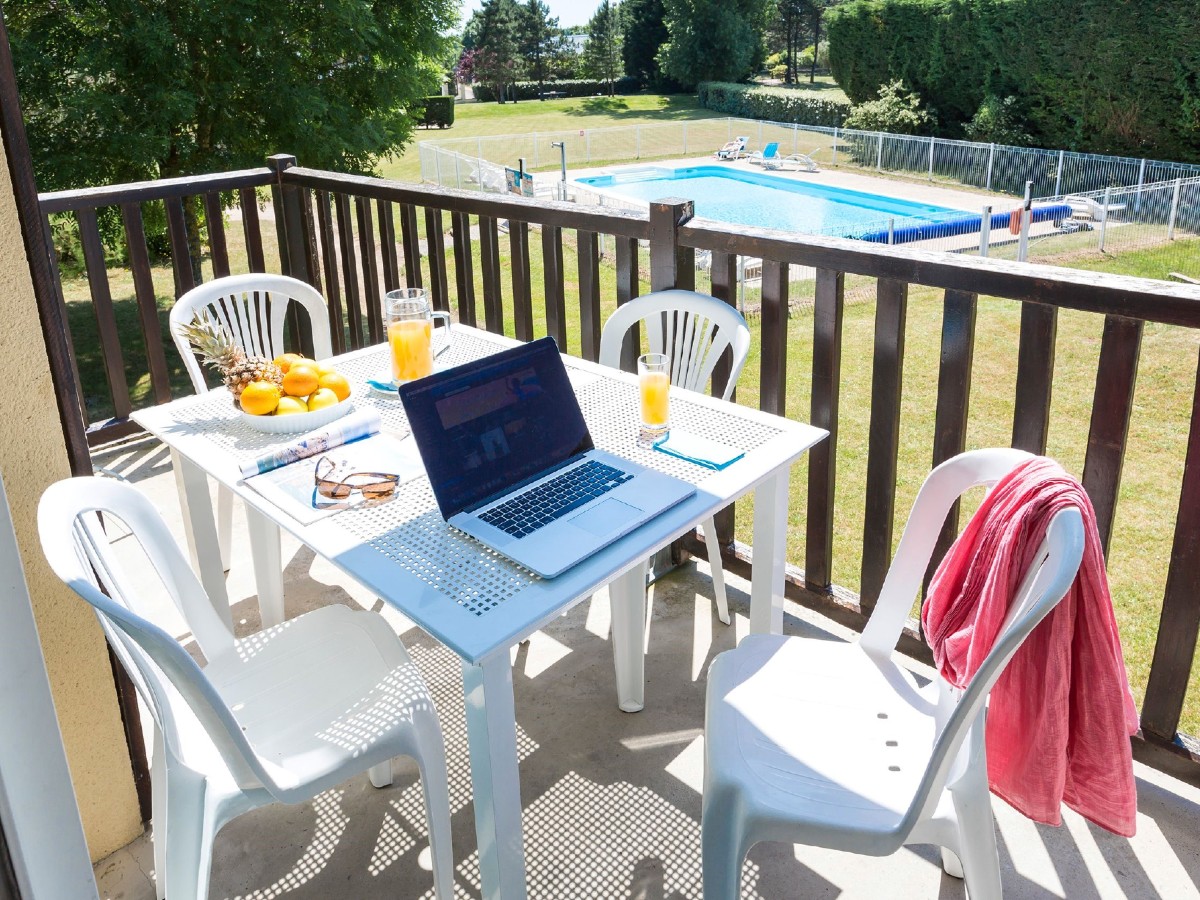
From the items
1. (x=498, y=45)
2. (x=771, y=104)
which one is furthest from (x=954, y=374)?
(x=498, y=45)

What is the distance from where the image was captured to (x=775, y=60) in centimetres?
4069

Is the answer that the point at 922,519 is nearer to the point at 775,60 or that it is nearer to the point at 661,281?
the point at 661,281

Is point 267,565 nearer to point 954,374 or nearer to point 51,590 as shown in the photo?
point 51,590

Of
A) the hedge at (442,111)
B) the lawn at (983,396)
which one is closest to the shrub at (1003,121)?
the lawn at (983,396)

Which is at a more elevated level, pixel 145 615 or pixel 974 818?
pixel 145 615

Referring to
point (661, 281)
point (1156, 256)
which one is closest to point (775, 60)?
point (1156, 256)

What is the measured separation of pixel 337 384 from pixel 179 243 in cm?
222

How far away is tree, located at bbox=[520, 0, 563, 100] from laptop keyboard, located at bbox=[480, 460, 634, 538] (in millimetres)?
42281

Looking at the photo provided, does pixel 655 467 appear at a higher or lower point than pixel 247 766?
higher

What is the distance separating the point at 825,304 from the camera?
8.04 feet

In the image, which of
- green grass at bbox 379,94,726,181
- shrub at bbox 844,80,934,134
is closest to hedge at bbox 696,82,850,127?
green grass at bbox 379,94,726,181

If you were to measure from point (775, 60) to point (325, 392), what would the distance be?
4263 cm

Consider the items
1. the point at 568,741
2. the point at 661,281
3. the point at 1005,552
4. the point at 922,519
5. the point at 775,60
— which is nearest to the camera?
the point at 1005,552

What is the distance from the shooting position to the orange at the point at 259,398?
6.78 feet
